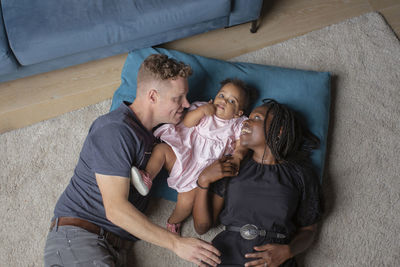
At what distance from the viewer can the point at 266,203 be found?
1628mm

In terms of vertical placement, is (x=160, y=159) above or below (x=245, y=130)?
below

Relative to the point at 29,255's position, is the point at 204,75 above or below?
above

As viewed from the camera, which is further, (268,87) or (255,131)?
(268,87)

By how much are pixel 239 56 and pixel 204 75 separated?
0.55 metres

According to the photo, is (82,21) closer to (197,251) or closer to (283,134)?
(283,134)

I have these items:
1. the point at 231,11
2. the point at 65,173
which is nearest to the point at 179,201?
the point at 65,173

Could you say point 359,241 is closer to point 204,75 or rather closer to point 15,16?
point 204,75

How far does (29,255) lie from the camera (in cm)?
192

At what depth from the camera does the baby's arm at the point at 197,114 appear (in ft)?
5.89

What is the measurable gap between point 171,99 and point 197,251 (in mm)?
752

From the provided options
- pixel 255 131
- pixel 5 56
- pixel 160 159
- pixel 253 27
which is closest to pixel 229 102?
pixel 255 131

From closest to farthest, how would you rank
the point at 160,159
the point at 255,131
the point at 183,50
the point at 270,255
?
the point at 270,255 → the point at 255,131 → the point at 160,159 → the point at 183,50

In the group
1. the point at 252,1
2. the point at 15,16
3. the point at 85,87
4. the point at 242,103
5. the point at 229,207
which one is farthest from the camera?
the point at 85,87

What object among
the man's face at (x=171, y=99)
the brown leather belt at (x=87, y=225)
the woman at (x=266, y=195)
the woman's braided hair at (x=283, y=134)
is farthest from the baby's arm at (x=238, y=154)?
the brown leather belt at (x=87, y=225)
